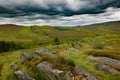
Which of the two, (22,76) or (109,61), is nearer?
(22,76)

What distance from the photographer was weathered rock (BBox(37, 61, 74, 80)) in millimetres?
32244

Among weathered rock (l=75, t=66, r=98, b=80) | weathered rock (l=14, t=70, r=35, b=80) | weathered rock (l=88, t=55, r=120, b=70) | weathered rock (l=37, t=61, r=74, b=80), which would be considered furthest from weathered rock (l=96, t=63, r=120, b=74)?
weathered rock (l=14, t=70, r=35, b=80)

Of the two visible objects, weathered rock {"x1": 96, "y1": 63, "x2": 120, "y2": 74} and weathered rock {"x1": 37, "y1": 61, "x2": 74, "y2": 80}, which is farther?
weathered rock {"x1": 96, "y1": 63, "x2": 120, "y2": 74}

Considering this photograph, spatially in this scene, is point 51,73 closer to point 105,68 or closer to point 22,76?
point 22,76

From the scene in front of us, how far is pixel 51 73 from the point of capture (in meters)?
33.8

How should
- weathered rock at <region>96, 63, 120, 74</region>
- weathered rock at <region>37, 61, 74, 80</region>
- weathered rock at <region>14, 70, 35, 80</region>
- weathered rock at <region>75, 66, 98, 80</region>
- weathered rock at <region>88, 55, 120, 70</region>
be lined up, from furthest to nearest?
weathered rock at <region>14, 70, 35, 80</region> < weathered rock at <region>88, 55, 120, 70</region> < weathered rock at <region>96, 63, 120, 74</region> < weathered rock at <region>75, 66, 98, 80</region> < weathered rock at <region>37, 61, 74, 80</region>

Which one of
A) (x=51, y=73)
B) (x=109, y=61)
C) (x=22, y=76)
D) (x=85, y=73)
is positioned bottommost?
(x=22, y=76)

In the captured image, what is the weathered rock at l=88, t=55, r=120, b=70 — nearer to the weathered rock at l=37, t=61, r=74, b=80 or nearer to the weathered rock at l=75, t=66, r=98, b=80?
the weathered rock at l=75, t=66, r=98, b=80

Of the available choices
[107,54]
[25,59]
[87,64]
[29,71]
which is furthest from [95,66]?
[25,59]

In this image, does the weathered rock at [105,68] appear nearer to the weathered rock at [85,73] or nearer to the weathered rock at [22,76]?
the weathered rock at [85,73]

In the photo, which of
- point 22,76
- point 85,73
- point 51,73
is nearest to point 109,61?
point 85,73

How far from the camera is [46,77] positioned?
1385 inches

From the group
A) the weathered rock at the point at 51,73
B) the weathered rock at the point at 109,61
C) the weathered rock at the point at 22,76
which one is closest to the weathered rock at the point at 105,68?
the weathered rock at the point at 109,61

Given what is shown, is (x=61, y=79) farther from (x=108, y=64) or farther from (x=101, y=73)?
(x=108, y=64)
